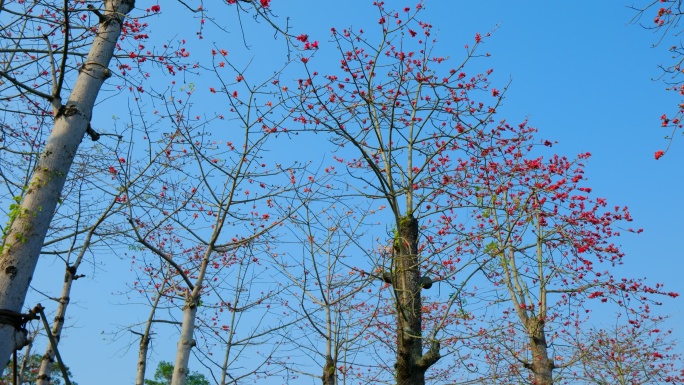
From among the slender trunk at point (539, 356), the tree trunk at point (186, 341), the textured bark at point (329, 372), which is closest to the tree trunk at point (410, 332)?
the tree trunk at point (186, 341)

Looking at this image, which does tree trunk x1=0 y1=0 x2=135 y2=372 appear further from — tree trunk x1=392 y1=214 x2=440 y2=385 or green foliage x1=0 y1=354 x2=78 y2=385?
green foliage x1=0 y1=354 x2=78 y2=385

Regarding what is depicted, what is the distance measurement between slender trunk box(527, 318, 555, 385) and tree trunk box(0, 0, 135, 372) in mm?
9888

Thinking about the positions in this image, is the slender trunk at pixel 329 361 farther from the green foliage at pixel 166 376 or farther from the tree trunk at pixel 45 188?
the green foliage at pixel 166 376

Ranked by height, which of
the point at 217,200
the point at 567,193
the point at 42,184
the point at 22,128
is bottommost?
the point at 42,184

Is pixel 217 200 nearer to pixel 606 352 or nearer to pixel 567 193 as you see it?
pixel 567 193

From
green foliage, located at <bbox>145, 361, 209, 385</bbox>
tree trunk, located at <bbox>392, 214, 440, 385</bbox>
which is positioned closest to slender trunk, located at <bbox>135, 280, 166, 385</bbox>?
tree trunk, located at <bbox>392, 214, 440, 385</bbox>

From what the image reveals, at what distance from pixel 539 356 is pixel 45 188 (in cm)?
1022

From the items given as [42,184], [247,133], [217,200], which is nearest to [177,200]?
[217,200]

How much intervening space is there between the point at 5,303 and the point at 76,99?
1.44 metres

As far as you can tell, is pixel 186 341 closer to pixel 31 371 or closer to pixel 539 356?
pixel 539 356

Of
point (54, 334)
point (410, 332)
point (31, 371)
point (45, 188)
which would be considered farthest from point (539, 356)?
point (31, 371)

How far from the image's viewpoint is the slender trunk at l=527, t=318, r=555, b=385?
37.6 feet

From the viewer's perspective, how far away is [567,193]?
36.8 feet

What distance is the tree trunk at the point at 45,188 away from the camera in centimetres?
329
